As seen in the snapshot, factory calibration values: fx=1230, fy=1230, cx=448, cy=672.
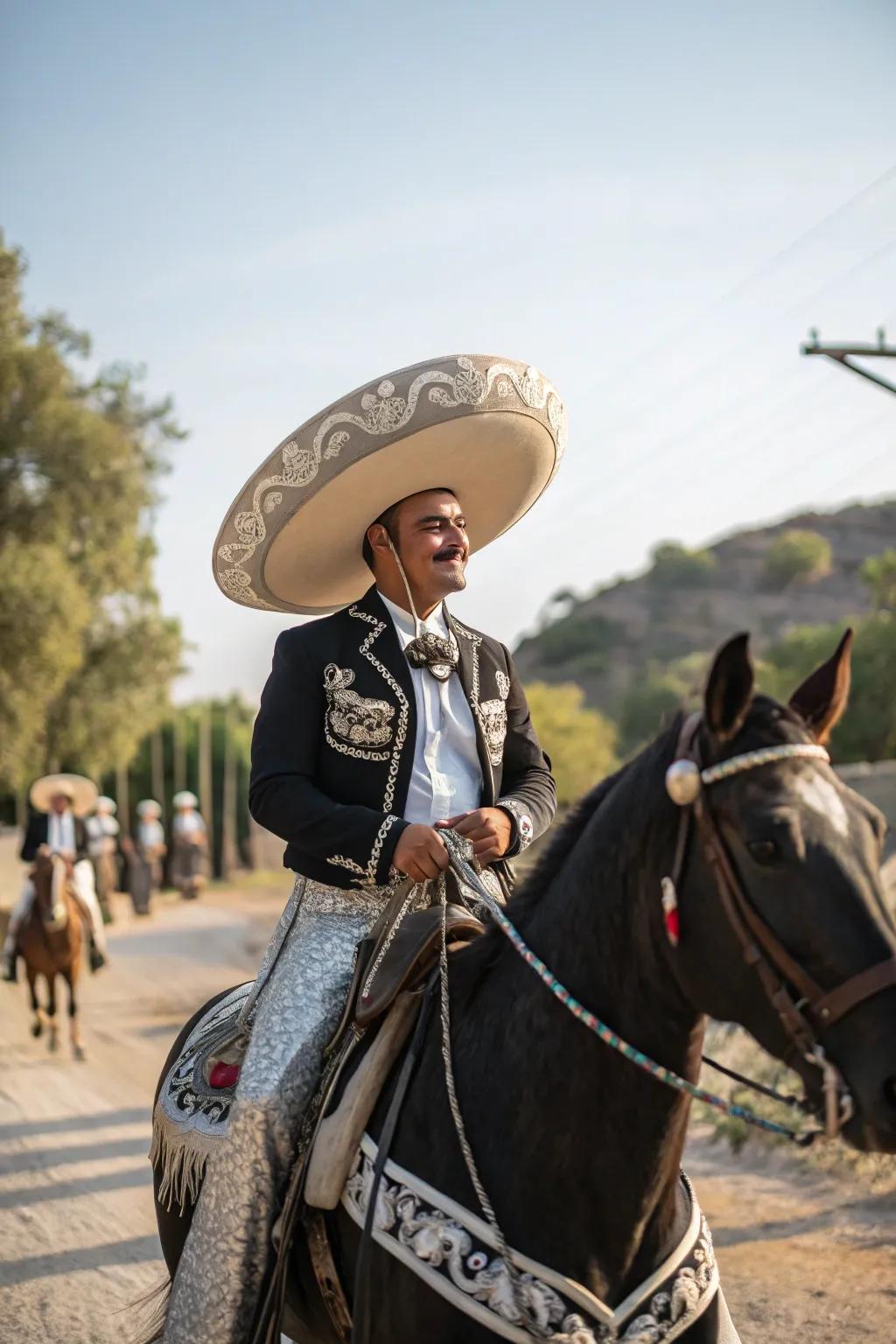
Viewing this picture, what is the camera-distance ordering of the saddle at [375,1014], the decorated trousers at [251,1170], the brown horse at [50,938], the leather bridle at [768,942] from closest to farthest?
1. the leather bridle at [768,942]
2. the saddle at [375,1014]
3. the decorated trousers at [251,1170]
4. the brown horse at [50,938]

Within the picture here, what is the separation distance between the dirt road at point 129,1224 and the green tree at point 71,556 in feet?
62.7

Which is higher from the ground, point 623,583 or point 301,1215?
point 623,583

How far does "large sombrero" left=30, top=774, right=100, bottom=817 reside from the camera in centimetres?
1430

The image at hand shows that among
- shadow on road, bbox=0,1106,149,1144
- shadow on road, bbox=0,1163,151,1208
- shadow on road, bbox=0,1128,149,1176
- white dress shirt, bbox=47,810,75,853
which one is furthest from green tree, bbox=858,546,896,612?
shadow on road, bbox=0,1163,151,1208

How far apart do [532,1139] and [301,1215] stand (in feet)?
2.58

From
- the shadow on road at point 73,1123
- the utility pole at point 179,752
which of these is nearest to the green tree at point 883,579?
the utility pole at point 179,752

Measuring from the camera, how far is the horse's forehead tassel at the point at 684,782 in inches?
89.3

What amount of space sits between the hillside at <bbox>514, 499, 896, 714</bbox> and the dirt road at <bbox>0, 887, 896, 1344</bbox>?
57.9 meters

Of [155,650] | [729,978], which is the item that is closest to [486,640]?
[729,978]

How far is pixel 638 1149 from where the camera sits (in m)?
2.49

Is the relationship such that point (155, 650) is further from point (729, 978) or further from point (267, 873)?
point (729, 978)

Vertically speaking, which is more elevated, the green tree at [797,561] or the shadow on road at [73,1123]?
the green tree at [797,561]

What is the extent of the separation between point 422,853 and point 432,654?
687 mm

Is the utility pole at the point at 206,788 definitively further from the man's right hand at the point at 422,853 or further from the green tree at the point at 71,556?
the man's right hand at the point at 422,853
